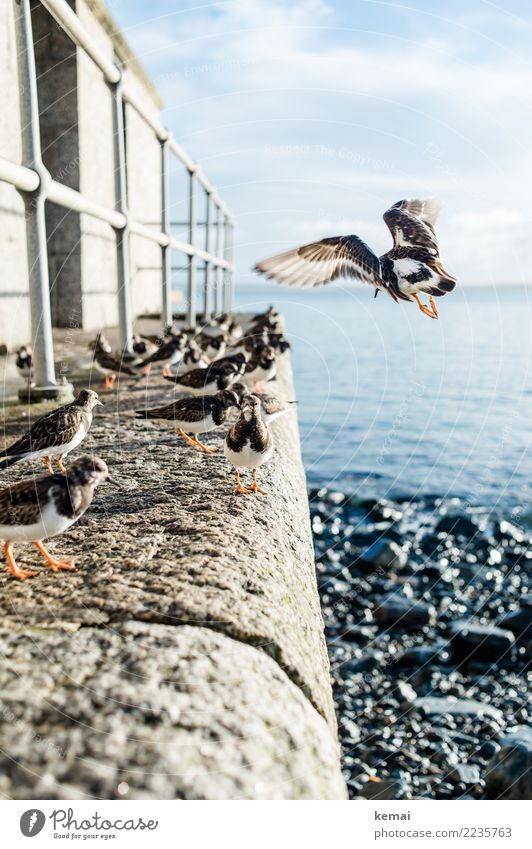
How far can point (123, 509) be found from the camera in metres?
3.39

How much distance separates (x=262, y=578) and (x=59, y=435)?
1.70m

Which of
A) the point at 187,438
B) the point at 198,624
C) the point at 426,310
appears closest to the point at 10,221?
the point at 187,438

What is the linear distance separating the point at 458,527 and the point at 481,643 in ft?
16.8

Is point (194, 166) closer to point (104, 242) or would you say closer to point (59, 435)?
point (104, 242)

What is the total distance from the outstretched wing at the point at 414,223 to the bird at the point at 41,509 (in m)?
1.86

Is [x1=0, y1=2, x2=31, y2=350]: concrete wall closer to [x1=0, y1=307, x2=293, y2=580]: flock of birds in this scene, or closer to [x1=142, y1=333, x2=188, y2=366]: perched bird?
[x1=0, y1=307, x2=293, y2=580]: flock of birds

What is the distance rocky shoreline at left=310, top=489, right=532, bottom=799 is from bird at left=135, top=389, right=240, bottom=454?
14.1ft

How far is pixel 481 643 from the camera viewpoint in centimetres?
962

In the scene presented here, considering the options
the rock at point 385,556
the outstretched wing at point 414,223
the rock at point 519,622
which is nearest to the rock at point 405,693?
the rock at point 519,622

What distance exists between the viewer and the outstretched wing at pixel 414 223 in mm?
3039

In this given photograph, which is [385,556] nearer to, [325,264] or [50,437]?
[325,264]

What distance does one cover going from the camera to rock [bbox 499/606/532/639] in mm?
10095

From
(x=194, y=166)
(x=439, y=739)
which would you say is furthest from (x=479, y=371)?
(x=439, y=739)

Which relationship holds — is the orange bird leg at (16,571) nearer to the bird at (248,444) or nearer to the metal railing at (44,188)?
the bird at (248,444)
